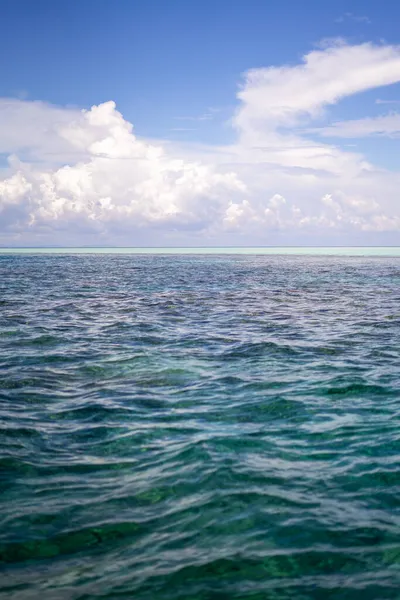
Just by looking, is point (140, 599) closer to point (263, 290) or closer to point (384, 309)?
point (384, 309)

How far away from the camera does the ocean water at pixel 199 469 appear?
224 inches

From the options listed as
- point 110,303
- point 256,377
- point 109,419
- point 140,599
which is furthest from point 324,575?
point 110,303

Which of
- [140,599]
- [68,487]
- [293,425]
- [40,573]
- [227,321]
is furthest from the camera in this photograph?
[227,321]

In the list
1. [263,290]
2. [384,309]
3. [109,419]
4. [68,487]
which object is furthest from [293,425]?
[263,290]

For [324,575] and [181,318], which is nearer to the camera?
[324,575]

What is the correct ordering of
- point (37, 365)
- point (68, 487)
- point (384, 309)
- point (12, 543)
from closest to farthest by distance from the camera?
1. point (12, 543)
2. point (68, 487)
3. point (37, 365)
4. point (384, 309)

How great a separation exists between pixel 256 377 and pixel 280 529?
24.3ft

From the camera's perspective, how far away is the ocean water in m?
5.69

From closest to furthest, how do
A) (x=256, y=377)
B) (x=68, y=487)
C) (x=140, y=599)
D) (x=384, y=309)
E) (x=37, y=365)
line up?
1. (x=140, y=599)
2. (x=68, y=487)
3. (x=256, y=377)
4. (x=37, y=365)
5. (x=384, y=309)

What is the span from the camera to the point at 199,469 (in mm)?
8281

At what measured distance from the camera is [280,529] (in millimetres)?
6570

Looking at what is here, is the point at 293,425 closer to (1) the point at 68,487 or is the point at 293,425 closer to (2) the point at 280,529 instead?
(2) the point at 280,529

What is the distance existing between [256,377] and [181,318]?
11474 mm

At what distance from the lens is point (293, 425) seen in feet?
33.7
